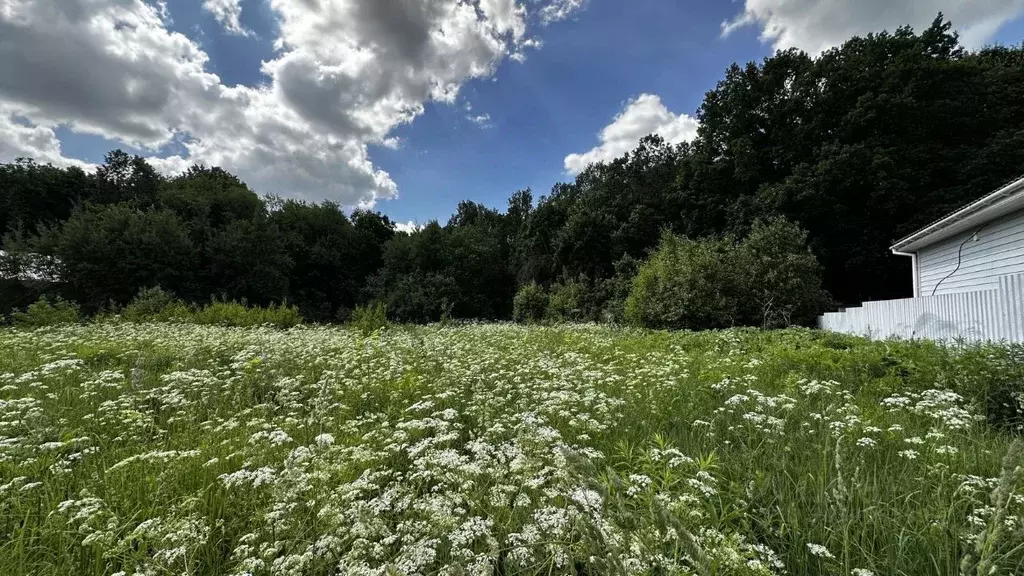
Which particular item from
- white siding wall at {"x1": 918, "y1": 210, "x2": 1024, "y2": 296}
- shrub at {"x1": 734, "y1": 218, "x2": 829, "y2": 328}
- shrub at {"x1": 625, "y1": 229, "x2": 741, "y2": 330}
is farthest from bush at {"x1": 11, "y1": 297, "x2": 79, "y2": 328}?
white siding wall at {"x1": 918, "y1": 210, "x2": 1024, "y2": 296}

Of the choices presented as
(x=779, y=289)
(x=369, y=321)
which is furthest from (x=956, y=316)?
(x=369, y=321)

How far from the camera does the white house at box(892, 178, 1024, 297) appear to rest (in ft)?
24.8

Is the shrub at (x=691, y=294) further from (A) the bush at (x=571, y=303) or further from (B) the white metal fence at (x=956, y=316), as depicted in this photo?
(A) the bush at (x=571, y=303)

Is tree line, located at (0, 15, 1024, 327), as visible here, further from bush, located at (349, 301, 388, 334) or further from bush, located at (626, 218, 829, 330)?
bush, located at (349, 301, 388, 334)

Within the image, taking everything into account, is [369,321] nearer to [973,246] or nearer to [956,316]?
[956,316]

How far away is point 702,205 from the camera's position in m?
25.1

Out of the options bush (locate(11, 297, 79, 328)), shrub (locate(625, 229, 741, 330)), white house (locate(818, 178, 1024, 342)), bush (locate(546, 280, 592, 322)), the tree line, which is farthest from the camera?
bush (locate(546, 280, 592, 322))

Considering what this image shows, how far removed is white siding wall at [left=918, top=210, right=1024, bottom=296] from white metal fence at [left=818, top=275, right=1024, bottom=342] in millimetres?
1112

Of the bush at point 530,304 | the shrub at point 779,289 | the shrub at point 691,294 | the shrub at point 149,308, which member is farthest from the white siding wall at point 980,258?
the shrub at point 149,308

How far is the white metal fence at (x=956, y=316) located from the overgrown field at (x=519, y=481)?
2352 mm

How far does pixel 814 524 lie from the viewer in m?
1.77

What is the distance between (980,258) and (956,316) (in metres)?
4.00

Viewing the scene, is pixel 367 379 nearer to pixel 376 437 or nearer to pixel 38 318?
pixel 376 437

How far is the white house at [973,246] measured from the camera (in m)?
7.57
